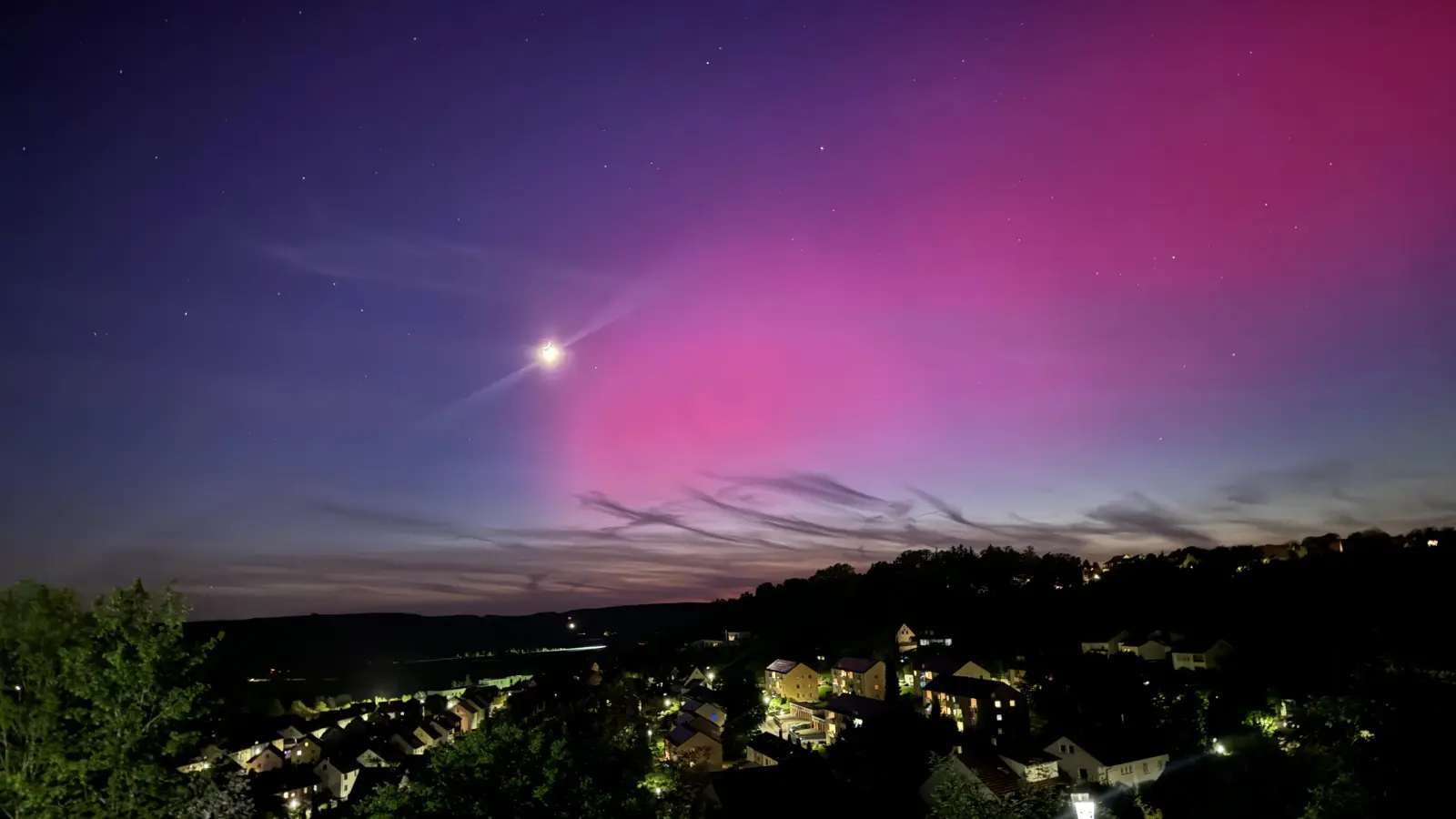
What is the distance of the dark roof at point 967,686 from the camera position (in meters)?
40.0

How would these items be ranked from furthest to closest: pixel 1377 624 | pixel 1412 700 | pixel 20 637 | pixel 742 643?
pixel 742 643 → pixel 1377 624 → pixel 1412 700 → pixel 20 637

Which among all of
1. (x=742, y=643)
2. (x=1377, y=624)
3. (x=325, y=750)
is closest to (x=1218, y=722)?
(x=1377, y=624)

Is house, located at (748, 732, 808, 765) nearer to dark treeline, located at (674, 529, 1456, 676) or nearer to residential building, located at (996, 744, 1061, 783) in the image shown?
residential building, located at (996, 744, 1061, 783)

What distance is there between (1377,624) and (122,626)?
51153 mm

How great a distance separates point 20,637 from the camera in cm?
1071

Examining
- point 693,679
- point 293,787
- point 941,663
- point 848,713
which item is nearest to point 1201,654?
point 941,663

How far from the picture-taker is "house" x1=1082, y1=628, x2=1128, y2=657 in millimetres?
50469

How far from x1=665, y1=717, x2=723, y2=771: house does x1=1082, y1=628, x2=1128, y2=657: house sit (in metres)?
26.9

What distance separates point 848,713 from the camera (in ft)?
137

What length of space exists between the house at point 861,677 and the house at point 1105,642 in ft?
44.8

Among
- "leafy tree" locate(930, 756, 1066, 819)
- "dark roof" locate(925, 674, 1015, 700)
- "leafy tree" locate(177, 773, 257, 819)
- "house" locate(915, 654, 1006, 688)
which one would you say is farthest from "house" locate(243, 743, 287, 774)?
"leafy tree" locate(930, 756, 1066, 819)

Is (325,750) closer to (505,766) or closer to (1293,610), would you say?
(505,766)

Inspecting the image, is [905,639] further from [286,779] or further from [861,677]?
[286,779]

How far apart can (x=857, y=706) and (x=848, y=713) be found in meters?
1.09
